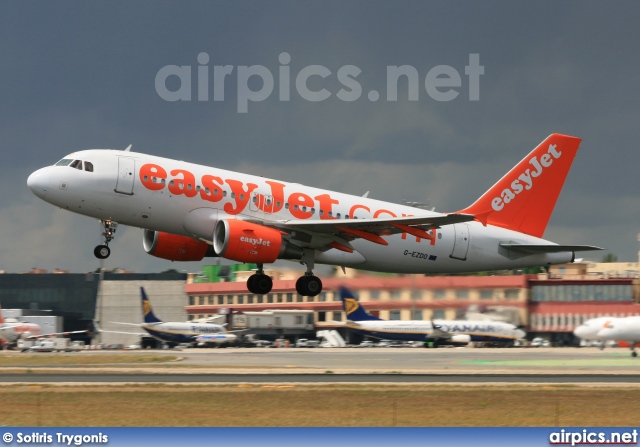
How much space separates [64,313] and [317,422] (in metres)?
135

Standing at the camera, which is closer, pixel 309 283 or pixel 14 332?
pixel 309 283

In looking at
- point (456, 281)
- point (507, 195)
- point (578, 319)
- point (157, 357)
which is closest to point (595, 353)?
point (578, 319)

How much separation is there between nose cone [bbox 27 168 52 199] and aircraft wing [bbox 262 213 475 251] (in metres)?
9.49

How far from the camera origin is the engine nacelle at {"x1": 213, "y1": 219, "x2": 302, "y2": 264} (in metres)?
43.0

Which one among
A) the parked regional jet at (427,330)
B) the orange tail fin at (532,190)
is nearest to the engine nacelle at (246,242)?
the orange tail fin at (532,190)

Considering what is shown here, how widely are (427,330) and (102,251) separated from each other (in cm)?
4946

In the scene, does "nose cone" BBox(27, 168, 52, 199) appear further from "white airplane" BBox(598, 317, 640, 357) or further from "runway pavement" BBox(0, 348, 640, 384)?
"white airplane" BBox(598, 317, 640, 357)

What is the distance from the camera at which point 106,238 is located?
→ 44.0m

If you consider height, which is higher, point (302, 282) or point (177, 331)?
point (302, 282)

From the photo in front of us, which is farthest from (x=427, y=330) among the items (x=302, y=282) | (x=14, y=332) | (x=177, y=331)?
(x=14, y=332)

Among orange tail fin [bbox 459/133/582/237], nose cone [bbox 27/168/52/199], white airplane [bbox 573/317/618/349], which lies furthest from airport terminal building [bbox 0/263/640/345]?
nose cone [bbox 27/168/52/199]

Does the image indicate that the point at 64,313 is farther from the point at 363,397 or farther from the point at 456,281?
the point at 363,397

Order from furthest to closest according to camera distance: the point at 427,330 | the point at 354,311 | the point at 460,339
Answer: the point at 460,339
the point at 427,330
the point at 354,311

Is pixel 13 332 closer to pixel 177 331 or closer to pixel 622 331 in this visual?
pixel 177 331
